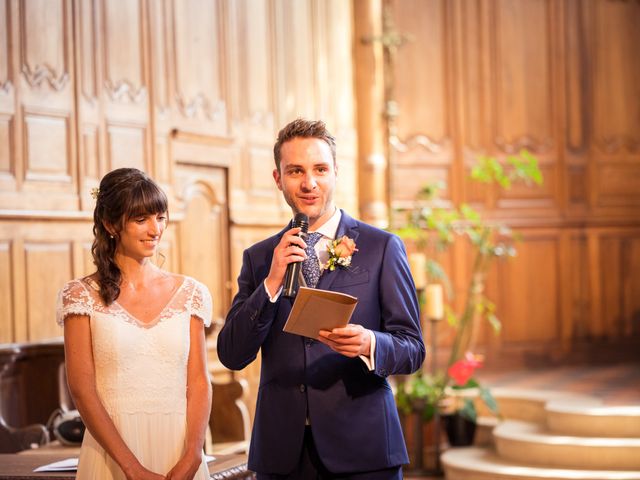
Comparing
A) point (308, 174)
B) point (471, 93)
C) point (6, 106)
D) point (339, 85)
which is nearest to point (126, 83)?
point (6, 106)

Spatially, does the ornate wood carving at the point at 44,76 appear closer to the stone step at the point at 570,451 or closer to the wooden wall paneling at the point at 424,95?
the stone step at the point at 570,451

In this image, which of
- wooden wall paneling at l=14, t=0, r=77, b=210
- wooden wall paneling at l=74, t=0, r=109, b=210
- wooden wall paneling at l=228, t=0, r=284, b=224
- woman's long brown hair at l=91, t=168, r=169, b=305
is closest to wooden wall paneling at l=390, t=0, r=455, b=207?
wooden wall paneling at l=228, t=0, r=284, b=224

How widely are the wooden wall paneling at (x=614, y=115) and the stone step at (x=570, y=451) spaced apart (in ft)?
11.1

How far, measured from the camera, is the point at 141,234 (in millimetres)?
2584

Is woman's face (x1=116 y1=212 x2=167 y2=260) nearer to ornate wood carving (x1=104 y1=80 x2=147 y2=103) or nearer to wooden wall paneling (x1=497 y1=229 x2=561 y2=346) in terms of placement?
ornate wood carving (x1=104 y1=80 x2=147 y2=103)

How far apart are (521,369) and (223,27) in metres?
4.17

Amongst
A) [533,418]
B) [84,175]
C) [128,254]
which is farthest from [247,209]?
[128,254]

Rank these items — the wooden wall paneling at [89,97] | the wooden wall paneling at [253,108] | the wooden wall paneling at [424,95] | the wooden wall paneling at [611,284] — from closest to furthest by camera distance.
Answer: the wooden wall paneling at [89,97] < the wooden wall paneling at [253,108] < the wooden wall paneling at [424,95] < the wooden wall paneling at [611,284]

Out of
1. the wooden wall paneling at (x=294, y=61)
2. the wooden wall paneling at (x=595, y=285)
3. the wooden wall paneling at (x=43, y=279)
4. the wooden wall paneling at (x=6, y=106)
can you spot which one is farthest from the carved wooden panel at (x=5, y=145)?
the wooden wall paneling at (x=595, y=285)

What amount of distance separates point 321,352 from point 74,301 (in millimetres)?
640

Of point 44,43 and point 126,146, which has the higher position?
point 44,43

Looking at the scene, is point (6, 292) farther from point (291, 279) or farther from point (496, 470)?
point (291, 279)

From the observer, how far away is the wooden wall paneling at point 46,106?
577 centimetres

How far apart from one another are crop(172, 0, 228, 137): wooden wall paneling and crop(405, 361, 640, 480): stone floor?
2.92m
